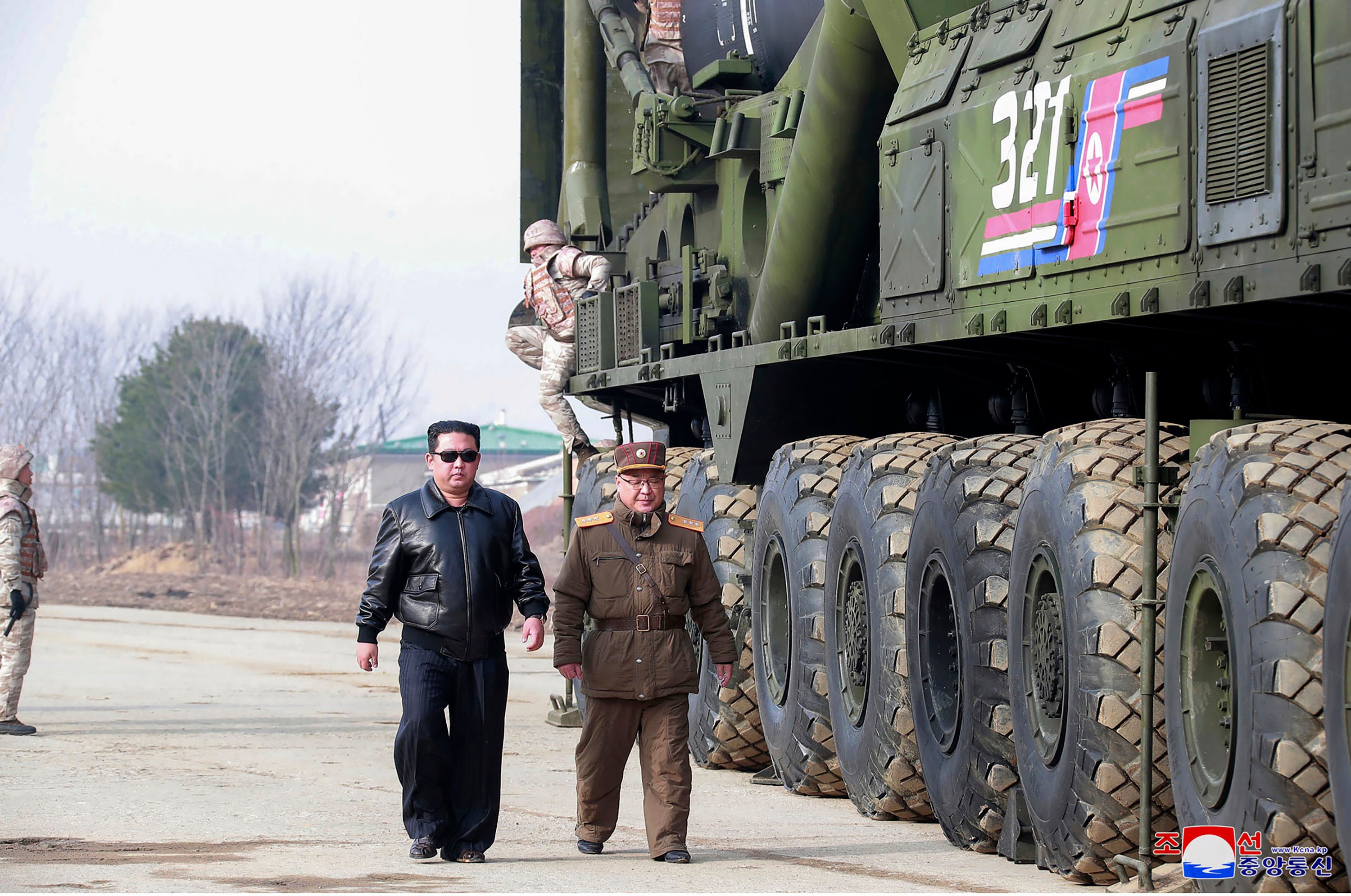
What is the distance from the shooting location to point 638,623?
849cm

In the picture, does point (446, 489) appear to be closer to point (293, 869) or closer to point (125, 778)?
point (293, 869)

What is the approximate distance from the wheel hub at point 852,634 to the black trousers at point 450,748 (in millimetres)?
2349

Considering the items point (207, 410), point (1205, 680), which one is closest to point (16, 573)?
point (1205, 680)

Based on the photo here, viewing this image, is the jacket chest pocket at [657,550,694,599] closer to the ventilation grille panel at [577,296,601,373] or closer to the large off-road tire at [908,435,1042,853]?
the large off-road tire at [908,435,1042,853]

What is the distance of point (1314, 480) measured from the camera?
634cm

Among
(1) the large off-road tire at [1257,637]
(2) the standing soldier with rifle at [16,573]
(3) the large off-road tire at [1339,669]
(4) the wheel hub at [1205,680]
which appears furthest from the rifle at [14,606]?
(3) the large off-road tire at [1339,669]

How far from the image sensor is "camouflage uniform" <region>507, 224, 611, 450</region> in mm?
15570

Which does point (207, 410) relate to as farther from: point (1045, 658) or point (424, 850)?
point (1045, 658)

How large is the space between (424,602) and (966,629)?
2275 millimetres

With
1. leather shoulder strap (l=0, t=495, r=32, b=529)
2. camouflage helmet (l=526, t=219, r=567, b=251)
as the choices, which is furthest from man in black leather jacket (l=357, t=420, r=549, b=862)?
camouflage helmet (l=526, t=219, r=567, b=251)

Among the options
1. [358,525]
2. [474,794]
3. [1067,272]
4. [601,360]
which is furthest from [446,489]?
[358,525]

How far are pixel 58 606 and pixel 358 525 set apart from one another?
99.9ft

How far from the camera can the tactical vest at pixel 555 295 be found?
51.1 ft

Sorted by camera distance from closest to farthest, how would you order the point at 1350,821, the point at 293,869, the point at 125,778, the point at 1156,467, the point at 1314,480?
1. the point at 1350,821
2. the point at 1314,480
3. the point at 1156,467
4. the point at 293,869
5. the point at 125,778
